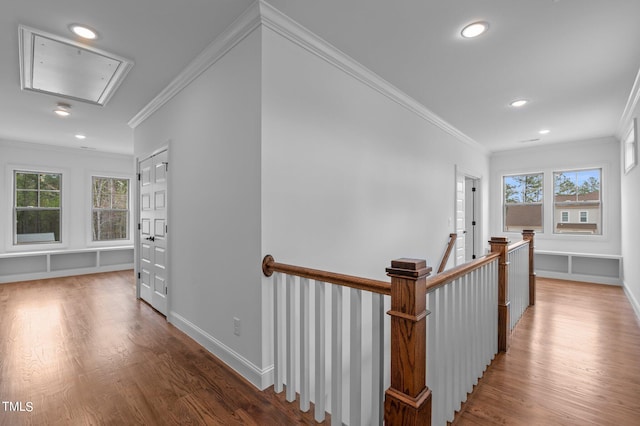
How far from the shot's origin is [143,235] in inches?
159

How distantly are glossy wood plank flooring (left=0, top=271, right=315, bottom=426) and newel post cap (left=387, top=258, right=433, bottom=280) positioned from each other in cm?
115

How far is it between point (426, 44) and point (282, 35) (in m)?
1.19

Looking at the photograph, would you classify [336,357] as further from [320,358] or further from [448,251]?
[448,251]

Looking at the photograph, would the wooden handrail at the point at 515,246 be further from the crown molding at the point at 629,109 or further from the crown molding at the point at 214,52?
the crown molding at the point at 214,52

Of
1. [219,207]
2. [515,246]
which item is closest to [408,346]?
[219,207]

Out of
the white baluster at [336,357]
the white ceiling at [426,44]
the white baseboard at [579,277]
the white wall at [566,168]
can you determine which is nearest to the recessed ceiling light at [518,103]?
the white ceiling at [426,44]

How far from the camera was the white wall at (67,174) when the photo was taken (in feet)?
17.7

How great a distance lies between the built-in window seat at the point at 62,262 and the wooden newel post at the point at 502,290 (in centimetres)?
681

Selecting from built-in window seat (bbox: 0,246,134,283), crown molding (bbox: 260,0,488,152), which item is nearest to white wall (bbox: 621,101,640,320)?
crown molding (bbox: 260,0,488,152)

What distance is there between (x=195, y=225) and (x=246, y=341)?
1.22 m

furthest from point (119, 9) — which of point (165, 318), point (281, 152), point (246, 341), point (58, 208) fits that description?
point (58, 208)

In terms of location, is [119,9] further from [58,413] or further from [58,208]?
[58,208]

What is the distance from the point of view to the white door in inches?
135

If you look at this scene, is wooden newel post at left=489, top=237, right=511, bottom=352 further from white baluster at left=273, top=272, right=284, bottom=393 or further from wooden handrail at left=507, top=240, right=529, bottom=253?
white baluster at left=273, top=272, right=284, bottom=393
